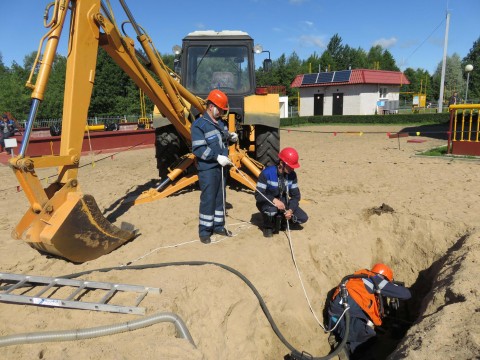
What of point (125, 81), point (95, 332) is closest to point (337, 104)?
point (125, 81)

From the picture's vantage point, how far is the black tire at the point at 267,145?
6.68 meters

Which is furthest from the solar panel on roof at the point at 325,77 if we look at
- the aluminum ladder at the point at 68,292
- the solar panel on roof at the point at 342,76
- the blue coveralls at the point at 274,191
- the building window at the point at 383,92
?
the aluminum ladder at the point at 68,292

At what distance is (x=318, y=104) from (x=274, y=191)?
100 ft

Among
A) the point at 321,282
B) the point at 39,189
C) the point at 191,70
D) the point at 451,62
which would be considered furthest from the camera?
the point at 451,62

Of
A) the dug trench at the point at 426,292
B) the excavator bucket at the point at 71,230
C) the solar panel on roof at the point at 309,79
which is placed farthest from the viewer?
the solar panel on roof at the point at 309,79

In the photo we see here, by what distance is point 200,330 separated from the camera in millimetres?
3199

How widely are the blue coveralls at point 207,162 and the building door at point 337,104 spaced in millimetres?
29858

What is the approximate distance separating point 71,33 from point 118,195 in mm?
3793

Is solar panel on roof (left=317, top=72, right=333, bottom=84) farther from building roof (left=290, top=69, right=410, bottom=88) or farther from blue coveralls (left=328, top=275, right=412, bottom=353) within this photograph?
blue coveralls (left=328, top=275, right=412, bottom=353)

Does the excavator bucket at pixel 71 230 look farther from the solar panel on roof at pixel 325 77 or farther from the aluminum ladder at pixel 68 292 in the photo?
the solar panel on roof at pixel 325 77

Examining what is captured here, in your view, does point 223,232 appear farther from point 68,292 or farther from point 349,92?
point 349,92

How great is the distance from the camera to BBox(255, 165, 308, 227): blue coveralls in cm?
472

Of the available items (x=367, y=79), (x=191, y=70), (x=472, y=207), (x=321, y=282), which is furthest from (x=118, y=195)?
(x=367, y=79)

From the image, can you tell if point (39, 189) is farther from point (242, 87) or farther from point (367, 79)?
point (367, 79)
